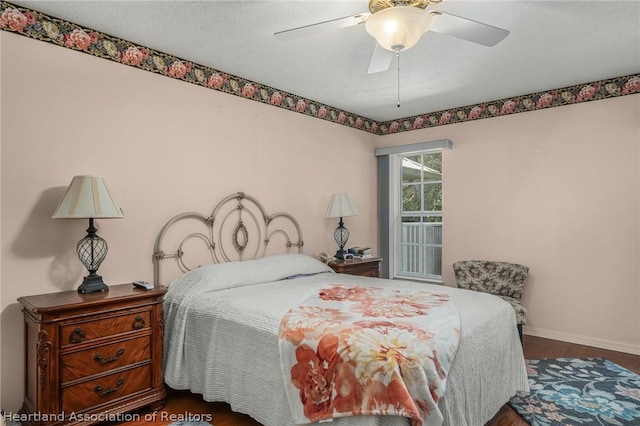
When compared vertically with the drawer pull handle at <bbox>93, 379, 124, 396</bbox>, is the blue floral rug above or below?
below

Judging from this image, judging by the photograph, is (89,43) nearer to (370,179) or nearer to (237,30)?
(237,30)

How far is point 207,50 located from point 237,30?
0.44 m

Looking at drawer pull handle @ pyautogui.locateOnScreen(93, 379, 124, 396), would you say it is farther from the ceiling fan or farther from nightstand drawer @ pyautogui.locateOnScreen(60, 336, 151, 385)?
the ceiling fan

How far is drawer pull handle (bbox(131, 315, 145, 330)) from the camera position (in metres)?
2.37

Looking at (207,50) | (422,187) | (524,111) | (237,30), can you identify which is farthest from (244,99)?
(524,111)

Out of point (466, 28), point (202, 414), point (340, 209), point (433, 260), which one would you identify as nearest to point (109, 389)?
point (202, 414)

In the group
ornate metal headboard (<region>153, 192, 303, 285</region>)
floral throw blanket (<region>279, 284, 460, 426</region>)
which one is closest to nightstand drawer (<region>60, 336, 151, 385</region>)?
ornate metal headboard (<region>153, 192, 303, 285</region>)

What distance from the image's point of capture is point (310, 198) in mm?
4266

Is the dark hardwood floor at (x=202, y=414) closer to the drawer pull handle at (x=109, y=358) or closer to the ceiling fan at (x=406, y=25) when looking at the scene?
the drawer pull handle at (x=109, y=358)

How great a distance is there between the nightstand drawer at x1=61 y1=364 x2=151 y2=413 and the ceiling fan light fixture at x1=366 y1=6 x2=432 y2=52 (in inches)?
95.0

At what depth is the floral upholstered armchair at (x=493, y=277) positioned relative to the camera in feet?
12.8

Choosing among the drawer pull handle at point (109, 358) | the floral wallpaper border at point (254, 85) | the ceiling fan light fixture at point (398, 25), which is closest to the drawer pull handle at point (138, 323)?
the drawer pull handle at point (109, 358)

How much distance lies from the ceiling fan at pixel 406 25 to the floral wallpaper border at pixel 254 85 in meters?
1.35

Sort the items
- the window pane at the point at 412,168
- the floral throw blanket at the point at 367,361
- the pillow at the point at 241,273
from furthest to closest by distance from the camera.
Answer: the window pane at the point at 412,168 → the pillow at the point at 241,273 → the floral throw blanket at the point at 367,361
